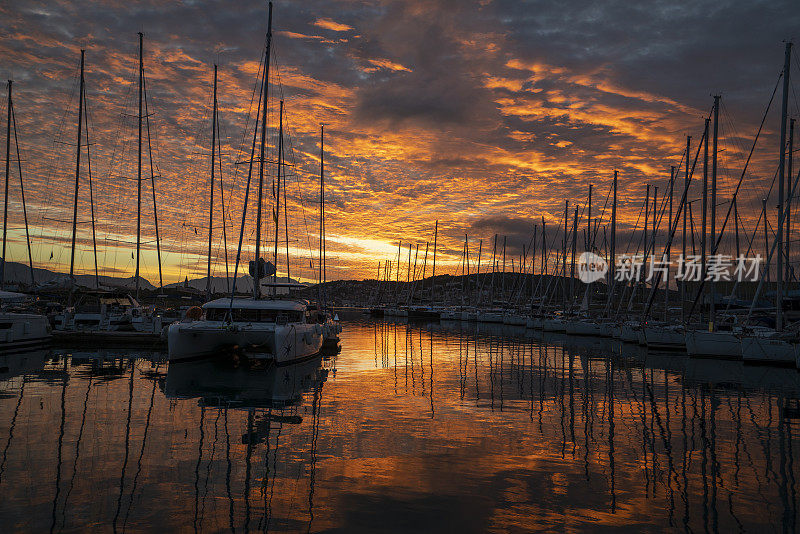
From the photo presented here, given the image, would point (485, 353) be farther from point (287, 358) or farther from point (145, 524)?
point (145, 524)

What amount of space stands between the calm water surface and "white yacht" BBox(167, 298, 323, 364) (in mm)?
2258

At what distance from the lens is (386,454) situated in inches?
400

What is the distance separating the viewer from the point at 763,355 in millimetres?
27812

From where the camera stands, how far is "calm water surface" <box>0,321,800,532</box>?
7172mm

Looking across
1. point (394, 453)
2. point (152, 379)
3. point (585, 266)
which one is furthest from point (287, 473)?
point (585, 266)

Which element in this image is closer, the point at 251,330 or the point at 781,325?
the point at 251,330

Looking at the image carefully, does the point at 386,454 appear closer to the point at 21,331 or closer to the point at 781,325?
the point at 21,331

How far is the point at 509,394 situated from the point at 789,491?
9307 millimetres

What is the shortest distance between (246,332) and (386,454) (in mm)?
12778

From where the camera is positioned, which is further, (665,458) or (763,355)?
(763,355)

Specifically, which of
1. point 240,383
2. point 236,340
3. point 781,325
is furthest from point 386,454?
point 781,325

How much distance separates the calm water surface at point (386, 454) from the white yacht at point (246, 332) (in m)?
2.26

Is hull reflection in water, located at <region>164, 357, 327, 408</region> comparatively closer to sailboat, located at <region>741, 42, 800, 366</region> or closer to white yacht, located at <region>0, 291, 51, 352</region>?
white yacht, located at <region>0, 291, 51, 352</region>

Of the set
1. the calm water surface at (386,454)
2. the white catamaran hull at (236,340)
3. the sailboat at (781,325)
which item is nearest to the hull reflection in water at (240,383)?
the calm water surface at (386,454)
